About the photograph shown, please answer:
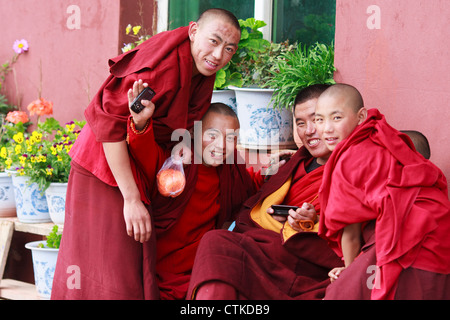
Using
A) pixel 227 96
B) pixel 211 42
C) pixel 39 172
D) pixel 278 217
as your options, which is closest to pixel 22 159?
pixel 39 172

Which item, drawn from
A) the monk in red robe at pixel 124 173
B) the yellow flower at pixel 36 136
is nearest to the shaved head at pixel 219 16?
the monk in red robe at pixel 124 173

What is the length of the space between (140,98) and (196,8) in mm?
2040

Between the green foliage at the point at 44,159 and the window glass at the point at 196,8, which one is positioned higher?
the window glass at the point at 196,8

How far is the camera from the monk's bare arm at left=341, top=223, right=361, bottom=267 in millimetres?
2275

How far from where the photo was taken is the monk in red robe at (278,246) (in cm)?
245

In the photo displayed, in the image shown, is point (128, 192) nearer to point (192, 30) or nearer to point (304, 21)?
point (192, 30)

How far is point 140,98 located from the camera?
2.48m

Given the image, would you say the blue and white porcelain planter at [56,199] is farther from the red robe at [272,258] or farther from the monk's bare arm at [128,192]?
the red robe at [272,258]

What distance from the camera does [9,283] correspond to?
4367 millimetres

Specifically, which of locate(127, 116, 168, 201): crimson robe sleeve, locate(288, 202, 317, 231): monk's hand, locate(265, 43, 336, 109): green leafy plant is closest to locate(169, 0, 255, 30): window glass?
locate(265, 43, 336, 109): green leafy plant

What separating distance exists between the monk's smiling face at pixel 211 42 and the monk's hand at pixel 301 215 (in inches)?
29.7

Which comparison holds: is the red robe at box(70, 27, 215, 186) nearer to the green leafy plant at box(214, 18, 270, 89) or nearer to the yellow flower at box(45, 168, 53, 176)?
the green leafy plant at box(214, 18, 270, 89)

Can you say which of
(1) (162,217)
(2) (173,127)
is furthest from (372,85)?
(1) (162,217)
